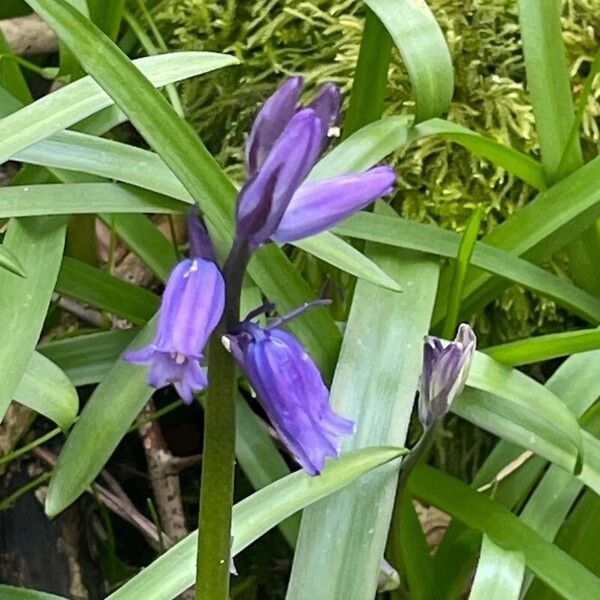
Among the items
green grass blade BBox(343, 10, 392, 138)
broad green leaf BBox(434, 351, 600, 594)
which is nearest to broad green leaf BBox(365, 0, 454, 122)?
green grass blade BBox(343, 10, 392, 138)

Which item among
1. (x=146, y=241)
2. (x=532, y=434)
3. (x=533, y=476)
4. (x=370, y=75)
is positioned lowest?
(x=533, y=476)

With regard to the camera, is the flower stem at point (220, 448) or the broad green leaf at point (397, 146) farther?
the broad green leaf at point (397, 146)

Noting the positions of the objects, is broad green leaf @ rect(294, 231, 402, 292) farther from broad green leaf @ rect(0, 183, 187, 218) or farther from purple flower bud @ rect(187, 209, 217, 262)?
purple flower bud @ rect(187, 209, 217, 262)

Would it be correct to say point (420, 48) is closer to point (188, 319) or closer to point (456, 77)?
point (456, 77)

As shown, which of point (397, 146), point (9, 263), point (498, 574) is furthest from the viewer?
point (397, 146)

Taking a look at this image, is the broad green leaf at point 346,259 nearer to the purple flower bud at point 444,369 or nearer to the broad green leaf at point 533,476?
the purple flower bud at point 444,369

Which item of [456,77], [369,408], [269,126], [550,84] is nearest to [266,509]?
[369,408]

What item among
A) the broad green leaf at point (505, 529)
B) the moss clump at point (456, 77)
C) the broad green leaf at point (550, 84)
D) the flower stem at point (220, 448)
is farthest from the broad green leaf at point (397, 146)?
the flower stem at point (220, 448)
